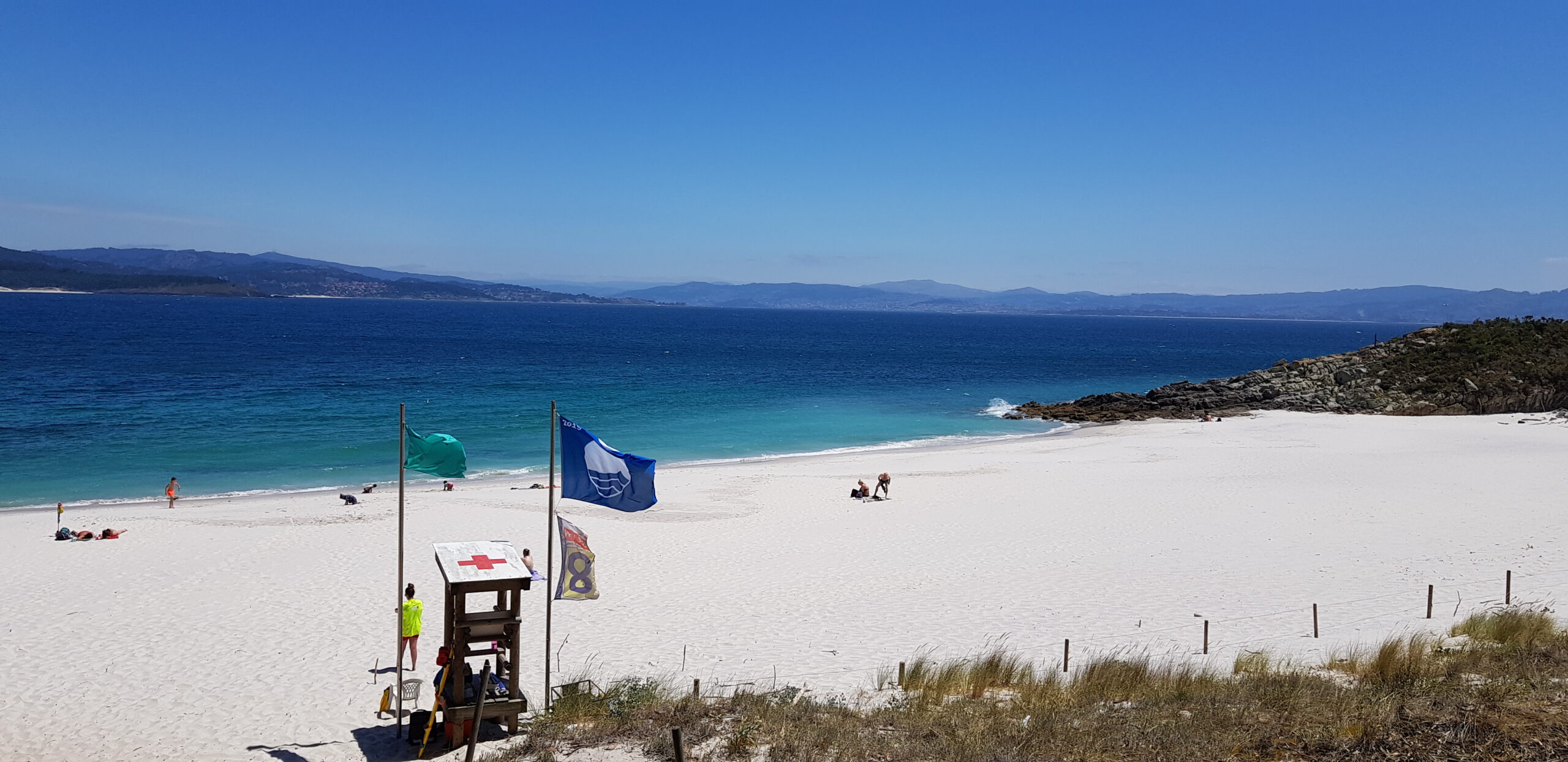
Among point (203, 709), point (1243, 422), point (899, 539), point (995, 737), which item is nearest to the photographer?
point (995, 737)

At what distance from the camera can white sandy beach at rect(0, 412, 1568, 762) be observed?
11.1m

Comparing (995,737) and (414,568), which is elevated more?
(995,737)

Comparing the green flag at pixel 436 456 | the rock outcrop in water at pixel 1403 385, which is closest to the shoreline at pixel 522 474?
the rock outcrop in water at pixel 1403 385

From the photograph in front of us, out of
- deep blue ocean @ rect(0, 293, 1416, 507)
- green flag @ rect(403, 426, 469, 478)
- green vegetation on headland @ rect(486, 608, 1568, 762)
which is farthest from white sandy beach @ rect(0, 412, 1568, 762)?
deep blue ocean @ rect(0, 293, 1416, 507)

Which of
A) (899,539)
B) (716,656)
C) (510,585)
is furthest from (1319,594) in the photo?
(510,585)

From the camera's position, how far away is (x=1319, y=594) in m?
15.1

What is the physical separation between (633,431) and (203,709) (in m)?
28.7

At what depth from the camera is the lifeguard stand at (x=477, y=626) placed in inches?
339

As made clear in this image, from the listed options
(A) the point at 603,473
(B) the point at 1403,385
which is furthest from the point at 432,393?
(B) the point at 1403,385

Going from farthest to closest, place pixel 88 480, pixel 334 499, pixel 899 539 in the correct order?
pixel 88 480 < pixel 334 499 < pixel 899 539

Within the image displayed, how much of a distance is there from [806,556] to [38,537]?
15426mm

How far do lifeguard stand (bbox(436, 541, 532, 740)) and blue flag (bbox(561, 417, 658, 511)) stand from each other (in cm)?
97

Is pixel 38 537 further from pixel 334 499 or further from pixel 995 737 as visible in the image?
pixel 995 737

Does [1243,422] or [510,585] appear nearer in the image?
[510,585]
